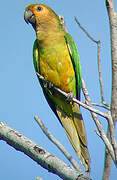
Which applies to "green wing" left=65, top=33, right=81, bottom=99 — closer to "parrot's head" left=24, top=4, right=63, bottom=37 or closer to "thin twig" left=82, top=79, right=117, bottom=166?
"parrot's head" left=24, top=4, right=63, bottom=37

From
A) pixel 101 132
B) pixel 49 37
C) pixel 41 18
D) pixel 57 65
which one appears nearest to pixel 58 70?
pixel 57 65

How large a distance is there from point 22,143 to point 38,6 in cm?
133

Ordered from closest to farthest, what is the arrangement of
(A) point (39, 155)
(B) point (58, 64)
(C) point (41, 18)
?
(A) point (39, 155), (B) point (58, 64), (C) point (41, 18)

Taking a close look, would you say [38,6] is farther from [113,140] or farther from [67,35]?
[113,140]

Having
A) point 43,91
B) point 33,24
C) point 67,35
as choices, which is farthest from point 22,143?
point 33,24

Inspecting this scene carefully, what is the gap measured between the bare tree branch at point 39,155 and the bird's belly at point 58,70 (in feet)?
2.47

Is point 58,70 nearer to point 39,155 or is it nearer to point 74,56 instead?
point 74,56

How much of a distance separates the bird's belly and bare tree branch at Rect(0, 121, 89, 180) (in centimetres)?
75

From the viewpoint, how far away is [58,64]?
69.3 inches

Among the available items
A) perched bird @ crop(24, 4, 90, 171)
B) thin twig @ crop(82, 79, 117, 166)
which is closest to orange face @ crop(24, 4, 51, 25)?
perched bird @ crop(24, 4, 90, 171)

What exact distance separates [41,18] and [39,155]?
1.29 meters

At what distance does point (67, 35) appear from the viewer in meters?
1.90

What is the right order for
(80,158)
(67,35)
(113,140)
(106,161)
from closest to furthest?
(113,140), (106,161), (80,158), (67,35)

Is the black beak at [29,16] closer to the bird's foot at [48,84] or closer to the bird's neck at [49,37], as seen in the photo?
the bird's neck at [49,37]
